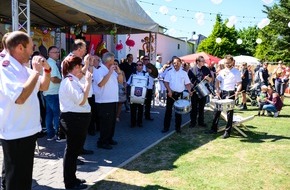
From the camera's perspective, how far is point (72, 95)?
412cm

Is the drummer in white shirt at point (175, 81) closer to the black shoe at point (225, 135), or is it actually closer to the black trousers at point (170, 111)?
the black trousers at point (170, 111)

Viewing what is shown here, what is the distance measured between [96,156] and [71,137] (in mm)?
1868

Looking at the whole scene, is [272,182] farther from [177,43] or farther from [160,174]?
[177,43]

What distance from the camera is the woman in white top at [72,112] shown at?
411 centimetres

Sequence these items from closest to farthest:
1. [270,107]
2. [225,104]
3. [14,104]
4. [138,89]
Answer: [14,104] → [225,104] → [138,89] → [270,107]

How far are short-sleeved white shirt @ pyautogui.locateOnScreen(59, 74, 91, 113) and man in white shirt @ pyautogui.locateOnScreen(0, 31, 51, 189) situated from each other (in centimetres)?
109

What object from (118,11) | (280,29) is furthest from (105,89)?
(280,29)

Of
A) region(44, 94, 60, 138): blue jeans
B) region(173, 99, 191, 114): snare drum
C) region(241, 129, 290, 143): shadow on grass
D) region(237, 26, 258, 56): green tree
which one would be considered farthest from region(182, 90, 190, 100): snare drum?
region(237, 26, 258, 56): green tree

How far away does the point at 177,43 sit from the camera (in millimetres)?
41094

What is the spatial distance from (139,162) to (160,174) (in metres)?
0.67

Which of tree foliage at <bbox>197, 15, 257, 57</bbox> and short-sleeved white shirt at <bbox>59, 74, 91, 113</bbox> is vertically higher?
tree foliage at <bbox>197, 15, 257, 57</bbox>

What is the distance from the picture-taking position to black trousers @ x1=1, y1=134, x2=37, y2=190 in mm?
2863

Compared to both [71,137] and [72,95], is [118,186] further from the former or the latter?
[72,95]

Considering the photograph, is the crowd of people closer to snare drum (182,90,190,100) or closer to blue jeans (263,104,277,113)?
snare drum (182,90,190,100)
